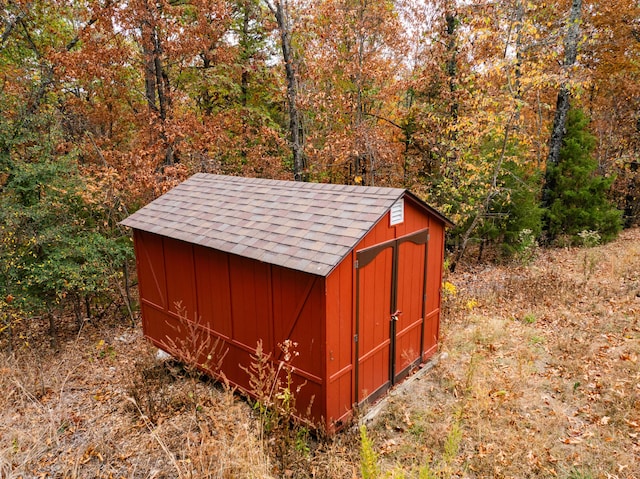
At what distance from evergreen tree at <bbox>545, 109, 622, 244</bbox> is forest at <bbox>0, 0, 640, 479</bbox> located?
0.18 ft

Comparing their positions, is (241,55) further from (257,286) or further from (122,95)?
(257,286)

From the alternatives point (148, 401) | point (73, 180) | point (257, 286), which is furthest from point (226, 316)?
point (73, 180)

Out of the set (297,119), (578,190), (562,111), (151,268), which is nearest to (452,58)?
(562,111)

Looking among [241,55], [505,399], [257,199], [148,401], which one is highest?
[241,55]

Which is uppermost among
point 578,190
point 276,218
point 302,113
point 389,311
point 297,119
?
point 302,113

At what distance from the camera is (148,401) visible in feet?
16.5

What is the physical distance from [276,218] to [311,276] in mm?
1351

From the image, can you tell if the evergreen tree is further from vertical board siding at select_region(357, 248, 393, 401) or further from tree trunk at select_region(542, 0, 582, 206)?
vertical board siding at select_region(357, 248, 393, 401)

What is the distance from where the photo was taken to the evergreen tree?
12.4m

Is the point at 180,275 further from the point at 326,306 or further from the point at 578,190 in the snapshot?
the point at 578,190

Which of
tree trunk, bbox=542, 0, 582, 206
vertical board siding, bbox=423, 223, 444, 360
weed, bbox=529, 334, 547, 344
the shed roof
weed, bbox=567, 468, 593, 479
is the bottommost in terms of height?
weed, bbox=529, 334, 547, 344

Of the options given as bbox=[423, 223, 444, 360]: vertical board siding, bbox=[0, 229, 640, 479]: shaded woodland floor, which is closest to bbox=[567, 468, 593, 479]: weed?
bbox=[0, 229, 640, 479]: shaded woodland floor

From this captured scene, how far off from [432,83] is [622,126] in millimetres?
8662

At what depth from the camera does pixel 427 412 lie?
5.34m
